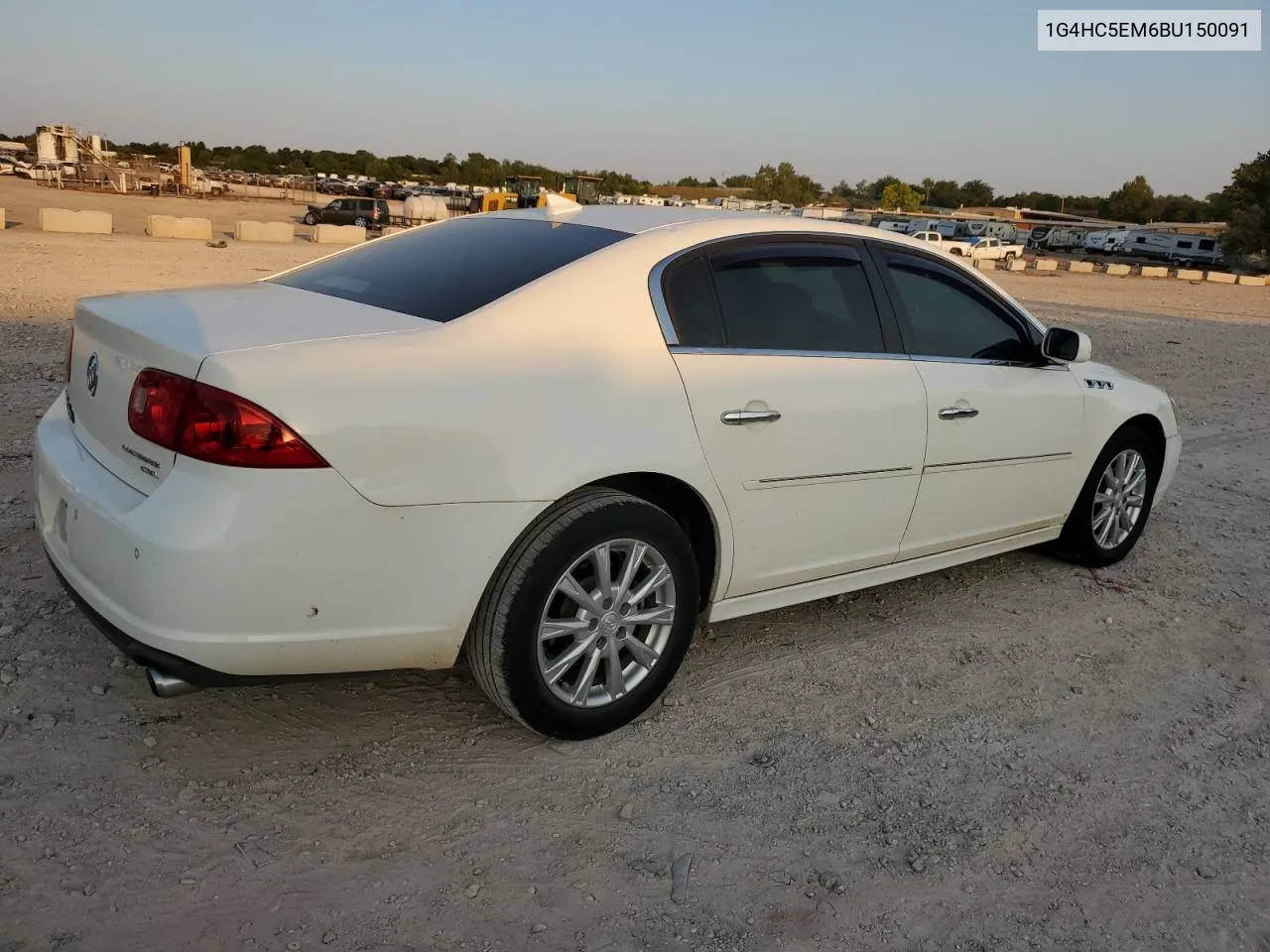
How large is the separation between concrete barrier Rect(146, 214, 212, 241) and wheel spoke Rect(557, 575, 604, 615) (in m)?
23.1

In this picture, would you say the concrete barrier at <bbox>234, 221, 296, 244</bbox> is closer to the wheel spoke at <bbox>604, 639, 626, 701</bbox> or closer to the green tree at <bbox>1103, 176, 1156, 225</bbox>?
the wheel spoke at <bbox>604, 639, 626, 701</bbox>

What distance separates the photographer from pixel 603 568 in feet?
9.93

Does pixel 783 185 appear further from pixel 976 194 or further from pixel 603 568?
pixel 603 568

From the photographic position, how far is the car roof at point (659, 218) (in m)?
3.57

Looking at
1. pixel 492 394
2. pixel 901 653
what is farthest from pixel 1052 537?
pixel 492 394

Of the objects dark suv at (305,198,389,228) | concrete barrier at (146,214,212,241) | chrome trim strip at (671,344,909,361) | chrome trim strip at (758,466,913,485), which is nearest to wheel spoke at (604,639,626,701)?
chrome trim strip at (758,466,913,485)

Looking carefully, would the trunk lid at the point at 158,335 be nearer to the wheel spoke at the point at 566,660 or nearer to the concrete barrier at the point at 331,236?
the wheel spoke at the point at 566,660

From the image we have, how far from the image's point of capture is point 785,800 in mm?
2967

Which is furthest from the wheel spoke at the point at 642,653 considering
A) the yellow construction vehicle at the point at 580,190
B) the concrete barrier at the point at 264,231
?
the yellow construction vehicle at the point at 580,190

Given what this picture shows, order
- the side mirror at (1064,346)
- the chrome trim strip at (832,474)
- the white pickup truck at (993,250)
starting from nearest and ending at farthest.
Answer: the chrome trim strip at (832,474), the side mirror at (1064,346), the white pickup truck at (993,250)

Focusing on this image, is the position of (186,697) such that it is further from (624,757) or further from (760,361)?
(760,361)

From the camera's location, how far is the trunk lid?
2.58 m

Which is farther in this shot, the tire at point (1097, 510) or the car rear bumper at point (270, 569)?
the tire at point (1097, 510)

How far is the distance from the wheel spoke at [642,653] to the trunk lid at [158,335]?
3.77 ft
